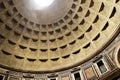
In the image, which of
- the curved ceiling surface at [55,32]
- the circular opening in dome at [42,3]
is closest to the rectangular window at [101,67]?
the curved ceiling surface at [55,32]

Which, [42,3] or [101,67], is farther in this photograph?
[42,3]

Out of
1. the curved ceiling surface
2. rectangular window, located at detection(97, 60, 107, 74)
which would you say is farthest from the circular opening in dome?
rectangular window, located at detection(97, 60, 107, 74)

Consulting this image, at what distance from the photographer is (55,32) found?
24.7 meters

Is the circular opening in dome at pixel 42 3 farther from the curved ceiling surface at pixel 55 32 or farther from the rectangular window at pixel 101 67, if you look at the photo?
the rectangular window at pixel 101 67

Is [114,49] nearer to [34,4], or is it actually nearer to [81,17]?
[81,17]

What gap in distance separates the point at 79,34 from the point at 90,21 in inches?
85.1

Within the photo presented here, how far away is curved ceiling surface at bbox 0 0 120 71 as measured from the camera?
20.4 meters

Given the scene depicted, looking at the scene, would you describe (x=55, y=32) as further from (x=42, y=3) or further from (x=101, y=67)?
(x=101, y=67)

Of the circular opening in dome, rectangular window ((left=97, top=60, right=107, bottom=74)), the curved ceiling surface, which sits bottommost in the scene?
rectangular window ((left=97, top=60, right=107, bottom=74))

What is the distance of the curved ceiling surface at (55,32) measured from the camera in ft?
66.9

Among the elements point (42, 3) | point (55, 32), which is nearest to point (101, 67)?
point (55, 32)

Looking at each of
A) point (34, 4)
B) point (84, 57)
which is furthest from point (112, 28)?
point (34, 4)

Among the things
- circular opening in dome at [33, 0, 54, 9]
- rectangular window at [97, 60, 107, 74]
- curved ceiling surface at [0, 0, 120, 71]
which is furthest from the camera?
circular opening in dome at [33, 0, 54, 9]

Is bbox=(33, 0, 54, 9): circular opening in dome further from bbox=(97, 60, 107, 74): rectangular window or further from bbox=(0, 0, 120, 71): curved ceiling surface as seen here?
bbox=(97, 60, 107, 74): rectangular window
